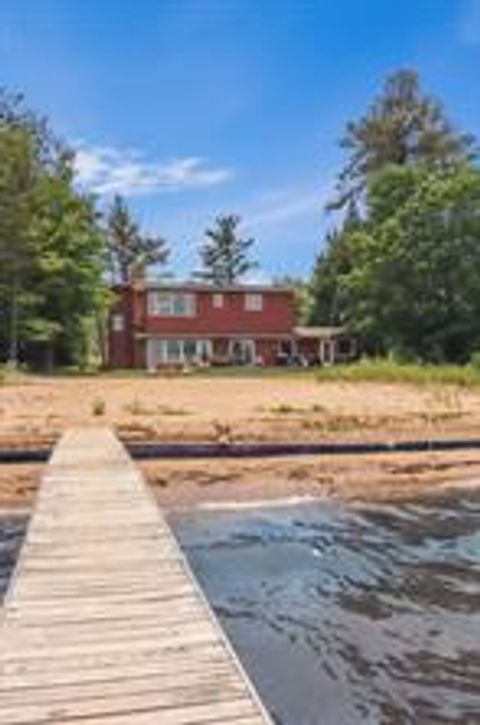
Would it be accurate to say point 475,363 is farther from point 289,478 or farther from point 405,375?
point 289,478

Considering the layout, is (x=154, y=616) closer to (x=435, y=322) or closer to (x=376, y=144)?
(x=435, y=322)

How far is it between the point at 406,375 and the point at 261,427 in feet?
48.1

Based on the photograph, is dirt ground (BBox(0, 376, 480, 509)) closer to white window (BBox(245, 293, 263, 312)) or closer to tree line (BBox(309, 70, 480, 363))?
tree line (BBox(309, 70, 480, 363))

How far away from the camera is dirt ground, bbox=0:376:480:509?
624 inches

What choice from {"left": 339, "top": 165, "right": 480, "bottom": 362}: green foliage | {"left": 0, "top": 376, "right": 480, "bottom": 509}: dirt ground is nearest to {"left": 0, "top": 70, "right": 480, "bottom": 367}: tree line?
{"left": 339, "top": 165, "right": 480, "bottom": 362}: green foliage

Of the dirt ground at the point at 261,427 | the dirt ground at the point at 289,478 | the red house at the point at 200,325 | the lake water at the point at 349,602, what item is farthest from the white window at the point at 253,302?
the lake water at the point at 349,602

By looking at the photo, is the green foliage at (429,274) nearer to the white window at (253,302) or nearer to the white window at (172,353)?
the white window at (253,302)

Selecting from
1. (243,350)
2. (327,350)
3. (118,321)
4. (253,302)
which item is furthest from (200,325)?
(327,350)

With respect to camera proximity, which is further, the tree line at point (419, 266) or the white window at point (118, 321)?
the white window at point (118, 321)

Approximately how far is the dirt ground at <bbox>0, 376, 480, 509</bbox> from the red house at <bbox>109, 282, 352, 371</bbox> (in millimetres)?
23360

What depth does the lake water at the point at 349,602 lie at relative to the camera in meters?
7.24

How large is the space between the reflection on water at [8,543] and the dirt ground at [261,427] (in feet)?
3.06

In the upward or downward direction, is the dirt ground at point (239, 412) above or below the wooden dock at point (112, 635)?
above

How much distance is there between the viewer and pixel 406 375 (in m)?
34.2
